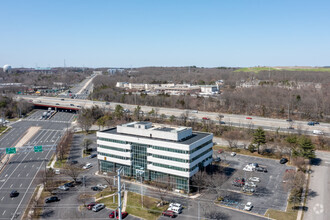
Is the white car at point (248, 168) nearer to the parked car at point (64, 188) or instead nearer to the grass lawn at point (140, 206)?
the grass lawn at point (140, 206)

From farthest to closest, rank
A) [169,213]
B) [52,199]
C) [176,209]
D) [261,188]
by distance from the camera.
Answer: [261,188], [52,199], [176,209], [169,213]

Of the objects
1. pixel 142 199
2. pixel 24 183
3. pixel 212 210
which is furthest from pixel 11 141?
pixel 212 210

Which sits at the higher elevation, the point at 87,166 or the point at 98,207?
the point at 87,166

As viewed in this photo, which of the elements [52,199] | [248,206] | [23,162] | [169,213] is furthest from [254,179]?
[23,162]

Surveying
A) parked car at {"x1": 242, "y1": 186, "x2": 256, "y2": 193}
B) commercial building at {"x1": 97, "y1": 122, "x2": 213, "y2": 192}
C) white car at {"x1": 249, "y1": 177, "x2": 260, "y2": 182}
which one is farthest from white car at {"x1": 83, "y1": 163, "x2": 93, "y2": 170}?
white car at {"x1": 249, "y1": 177, "x2": 260, "y2": 182}

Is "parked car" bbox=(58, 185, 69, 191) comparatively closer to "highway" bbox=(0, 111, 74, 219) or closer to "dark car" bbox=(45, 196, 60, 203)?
"dark car" bbox=(45, 196, 60, 203)

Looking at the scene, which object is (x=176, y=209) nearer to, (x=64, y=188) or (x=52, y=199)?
(x=52, y=199)
